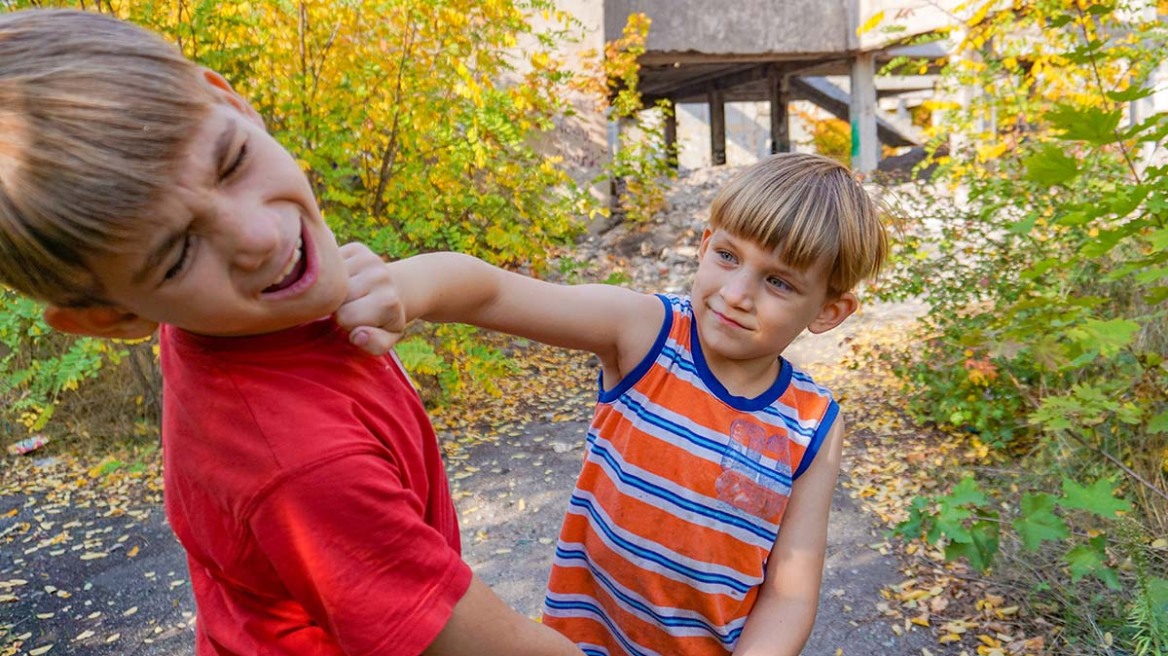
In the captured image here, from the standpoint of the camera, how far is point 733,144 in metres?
23.0

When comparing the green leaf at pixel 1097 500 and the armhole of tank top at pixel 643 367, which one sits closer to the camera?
the armhole of tank top at pixel 643 367

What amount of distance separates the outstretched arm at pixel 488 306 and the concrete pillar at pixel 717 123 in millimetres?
15736

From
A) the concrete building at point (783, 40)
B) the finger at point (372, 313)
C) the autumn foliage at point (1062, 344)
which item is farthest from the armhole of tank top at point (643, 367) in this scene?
the concrete building at point (783, 40)

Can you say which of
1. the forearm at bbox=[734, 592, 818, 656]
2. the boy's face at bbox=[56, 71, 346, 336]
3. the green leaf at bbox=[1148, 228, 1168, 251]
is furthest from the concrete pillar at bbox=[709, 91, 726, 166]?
the boy's face at bbox=[56, 71, 346, 336]

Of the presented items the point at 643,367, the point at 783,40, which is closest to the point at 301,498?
the point at 643,367

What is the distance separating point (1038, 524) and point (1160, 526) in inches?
51.4

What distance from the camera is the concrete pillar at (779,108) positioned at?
45.5 ft

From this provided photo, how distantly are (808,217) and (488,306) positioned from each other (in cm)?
58

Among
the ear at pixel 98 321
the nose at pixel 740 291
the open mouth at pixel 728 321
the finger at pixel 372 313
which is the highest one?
the ear at pixel 98 321

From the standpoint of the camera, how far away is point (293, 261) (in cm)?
85

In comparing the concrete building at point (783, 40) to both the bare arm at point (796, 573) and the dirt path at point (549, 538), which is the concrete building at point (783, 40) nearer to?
the dirt path at point (549, 538)

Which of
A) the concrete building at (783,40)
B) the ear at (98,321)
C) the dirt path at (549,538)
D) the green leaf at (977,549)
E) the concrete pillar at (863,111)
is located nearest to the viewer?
the ear at (98,321)

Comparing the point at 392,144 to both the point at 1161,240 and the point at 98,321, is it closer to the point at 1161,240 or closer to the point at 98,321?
the point at 1161,240

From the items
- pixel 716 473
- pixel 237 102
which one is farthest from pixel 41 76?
pixel 716 473
